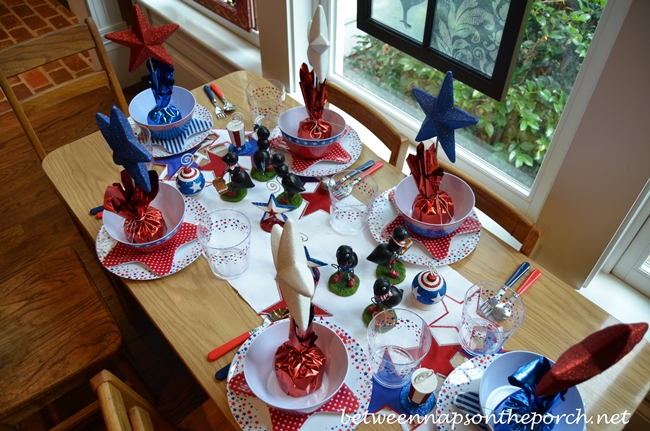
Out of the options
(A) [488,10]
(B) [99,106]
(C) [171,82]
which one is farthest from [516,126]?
(B) [99,106]

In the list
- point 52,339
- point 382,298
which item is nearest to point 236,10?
point 52,339

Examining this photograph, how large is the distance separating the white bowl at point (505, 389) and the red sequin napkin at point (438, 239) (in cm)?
29

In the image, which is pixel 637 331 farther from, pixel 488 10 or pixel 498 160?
pixel 498 160

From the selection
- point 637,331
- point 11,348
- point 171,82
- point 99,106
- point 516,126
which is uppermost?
point 637,331

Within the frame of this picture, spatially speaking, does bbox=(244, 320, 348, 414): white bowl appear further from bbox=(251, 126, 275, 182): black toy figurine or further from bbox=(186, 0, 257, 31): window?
bbox=(186, 0, 257, 31): window

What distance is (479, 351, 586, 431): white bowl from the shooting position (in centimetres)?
84

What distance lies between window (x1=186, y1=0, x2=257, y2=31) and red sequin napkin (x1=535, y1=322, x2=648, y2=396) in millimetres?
1903

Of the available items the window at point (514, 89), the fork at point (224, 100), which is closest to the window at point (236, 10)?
the window at point (514, 89)

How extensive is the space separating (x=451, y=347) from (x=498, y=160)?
36.8 inches

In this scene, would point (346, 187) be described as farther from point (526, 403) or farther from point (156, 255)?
point (526, 403)

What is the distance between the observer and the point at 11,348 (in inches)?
49.7

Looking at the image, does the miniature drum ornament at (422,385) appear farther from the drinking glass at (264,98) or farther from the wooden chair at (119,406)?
the drinking glass at (264,98)

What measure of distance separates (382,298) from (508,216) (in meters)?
0.39

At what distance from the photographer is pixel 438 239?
1154 mm
